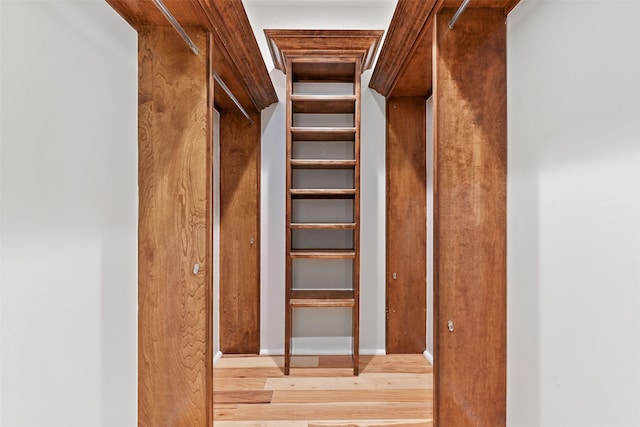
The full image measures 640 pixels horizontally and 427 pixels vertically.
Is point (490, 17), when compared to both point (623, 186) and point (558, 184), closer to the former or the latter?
point (558, 184)

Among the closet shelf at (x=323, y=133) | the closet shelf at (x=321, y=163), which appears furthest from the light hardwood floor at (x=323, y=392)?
the closet shelf at (x=323, y=133)

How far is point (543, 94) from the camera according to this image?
134 cm

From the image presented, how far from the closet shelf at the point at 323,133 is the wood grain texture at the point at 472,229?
1.33m

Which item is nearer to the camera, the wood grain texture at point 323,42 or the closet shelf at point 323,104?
the wood grain texture at point 323,42

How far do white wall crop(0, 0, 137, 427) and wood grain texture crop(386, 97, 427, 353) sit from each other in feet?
6.79

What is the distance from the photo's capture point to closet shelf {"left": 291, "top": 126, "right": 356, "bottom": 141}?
2.91m

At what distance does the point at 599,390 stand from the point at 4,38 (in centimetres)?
176

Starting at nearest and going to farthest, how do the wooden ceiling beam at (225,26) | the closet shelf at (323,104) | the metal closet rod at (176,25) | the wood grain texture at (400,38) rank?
1. the metal closet rod at (176,25)
2. the wooden ceiling beam at (225,26)
3. the wood grain texture at (400,38)
4. the closet shelf at (323,104)

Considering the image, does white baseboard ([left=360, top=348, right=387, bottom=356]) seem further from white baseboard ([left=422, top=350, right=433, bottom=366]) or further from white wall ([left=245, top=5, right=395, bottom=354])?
white baseboard ([left=422, top=350, right=433, bottom=366])

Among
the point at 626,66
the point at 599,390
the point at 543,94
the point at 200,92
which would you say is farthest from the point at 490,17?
the point at 599,390

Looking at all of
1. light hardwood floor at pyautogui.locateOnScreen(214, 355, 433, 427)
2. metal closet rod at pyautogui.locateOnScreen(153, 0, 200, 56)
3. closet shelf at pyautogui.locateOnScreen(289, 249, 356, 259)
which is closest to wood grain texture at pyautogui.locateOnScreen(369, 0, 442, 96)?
metal closet rod at pyautogui.locateOnScreen(153, 0, 200, 56)

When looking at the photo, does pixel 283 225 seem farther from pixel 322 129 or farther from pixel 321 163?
pixel 322 129

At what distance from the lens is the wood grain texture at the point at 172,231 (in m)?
1.60

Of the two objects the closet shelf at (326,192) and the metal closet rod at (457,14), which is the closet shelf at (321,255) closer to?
the closet shelf at (326,192)
